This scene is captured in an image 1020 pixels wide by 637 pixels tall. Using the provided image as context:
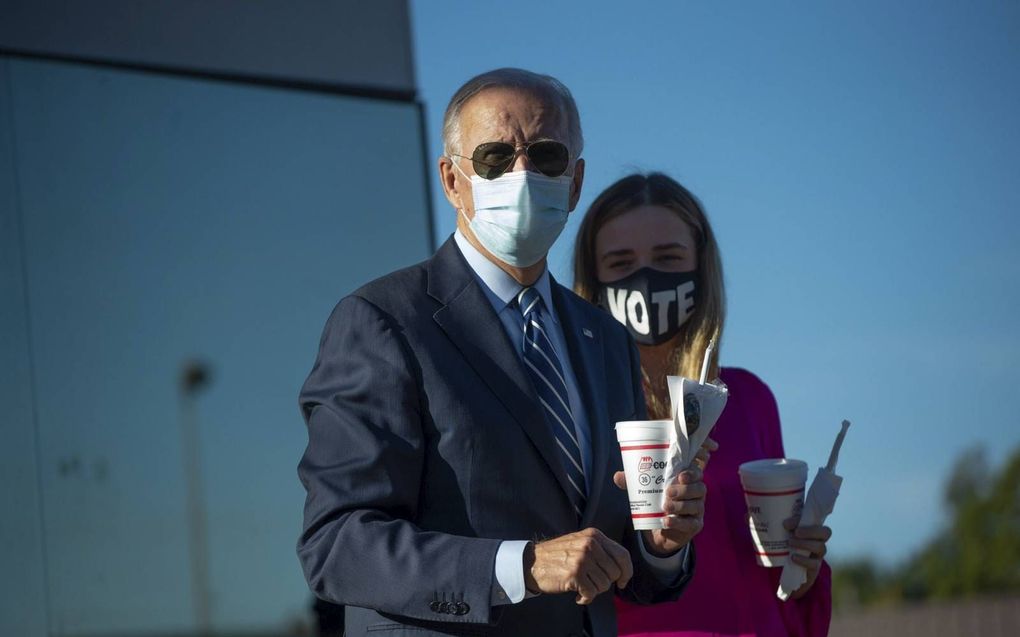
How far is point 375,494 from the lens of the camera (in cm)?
238

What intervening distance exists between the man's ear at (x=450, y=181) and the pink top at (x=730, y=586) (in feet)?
4.11

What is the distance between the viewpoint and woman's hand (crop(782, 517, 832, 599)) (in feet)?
10.8

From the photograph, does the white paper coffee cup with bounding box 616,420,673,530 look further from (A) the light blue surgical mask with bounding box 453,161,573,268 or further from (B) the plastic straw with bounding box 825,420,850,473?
(B) the plastic straw with bounding box 825,420,850,473

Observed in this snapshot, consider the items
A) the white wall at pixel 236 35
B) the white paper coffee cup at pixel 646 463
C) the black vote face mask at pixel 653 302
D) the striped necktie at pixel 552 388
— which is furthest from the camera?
the white wall at pixel 236 35

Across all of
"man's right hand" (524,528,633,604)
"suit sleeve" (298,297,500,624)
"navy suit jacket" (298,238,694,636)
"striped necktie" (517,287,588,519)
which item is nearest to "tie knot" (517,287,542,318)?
"striped necktie" (517,287,588,519)

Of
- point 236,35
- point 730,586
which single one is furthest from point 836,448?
point 236,35

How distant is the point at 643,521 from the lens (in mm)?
2516

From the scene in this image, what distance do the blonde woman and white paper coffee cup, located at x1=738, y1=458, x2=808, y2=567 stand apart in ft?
0.13

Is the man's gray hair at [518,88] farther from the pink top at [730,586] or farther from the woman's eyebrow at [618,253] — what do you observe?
the pink top at [730,586]

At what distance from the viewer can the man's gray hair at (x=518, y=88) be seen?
275cm

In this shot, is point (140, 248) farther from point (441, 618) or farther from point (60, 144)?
point (441, 618)

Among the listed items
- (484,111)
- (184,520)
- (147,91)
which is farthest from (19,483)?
(484,111)

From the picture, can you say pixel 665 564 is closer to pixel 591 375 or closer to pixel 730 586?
pixel 591 375

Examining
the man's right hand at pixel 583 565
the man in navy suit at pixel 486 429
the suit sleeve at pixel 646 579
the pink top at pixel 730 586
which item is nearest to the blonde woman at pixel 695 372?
the pink top at pixel 730 586
